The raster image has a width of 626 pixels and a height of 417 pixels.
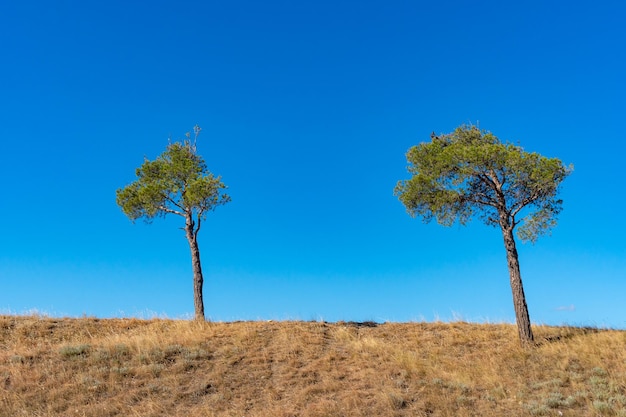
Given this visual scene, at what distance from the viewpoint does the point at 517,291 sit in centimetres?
2436

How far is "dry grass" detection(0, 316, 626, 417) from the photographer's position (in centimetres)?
1557

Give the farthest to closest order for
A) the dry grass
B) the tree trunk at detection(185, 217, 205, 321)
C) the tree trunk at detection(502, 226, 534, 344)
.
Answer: the tree trunk at detection(185, 217, 205, 321) < the tree trunk at detection(502, 226, 534, 344) < the dry grass

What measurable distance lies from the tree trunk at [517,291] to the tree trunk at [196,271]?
53.6 ft

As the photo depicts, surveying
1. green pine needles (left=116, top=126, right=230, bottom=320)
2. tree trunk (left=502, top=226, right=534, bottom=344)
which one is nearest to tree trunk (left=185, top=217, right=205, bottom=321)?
green pine needles (left=116, top=126, right=230, bottom=320)

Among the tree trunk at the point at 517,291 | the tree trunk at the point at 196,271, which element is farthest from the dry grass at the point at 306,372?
the tree trunk at the point at 196,271

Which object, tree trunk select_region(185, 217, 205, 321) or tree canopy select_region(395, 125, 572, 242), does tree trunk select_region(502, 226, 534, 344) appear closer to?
tree canopy select_region(395, 125, 572, 242)

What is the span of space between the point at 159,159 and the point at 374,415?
23.0m

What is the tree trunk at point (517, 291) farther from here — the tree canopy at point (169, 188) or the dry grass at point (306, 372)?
the tree canopy at point (169, 188)

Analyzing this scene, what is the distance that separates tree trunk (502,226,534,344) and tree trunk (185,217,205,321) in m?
16.3

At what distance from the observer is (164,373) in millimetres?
18734

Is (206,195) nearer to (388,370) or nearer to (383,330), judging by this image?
(383,330)

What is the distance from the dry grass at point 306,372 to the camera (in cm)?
1557

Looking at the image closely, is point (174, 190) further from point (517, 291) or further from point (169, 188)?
point (517, 291)

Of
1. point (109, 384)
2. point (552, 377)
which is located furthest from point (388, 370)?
point (109, 384)
